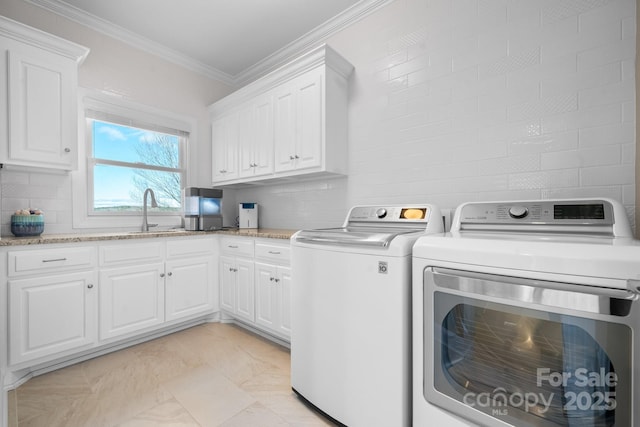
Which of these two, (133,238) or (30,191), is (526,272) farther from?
(30,191)

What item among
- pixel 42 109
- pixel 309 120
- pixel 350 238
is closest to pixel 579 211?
pixel 350 238

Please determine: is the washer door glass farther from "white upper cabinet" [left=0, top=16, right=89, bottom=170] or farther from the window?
the window

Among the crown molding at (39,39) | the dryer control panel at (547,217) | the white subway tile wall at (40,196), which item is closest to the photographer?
the dryer control panel at (547,217)

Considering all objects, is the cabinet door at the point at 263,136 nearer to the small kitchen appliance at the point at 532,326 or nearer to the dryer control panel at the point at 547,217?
the dryer control panel at the point at 547,217

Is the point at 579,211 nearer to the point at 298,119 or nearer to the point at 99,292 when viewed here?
the point at 298,119

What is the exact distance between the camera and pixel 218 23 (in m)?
2.67

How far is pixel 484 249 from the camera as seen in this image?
41.5 inches

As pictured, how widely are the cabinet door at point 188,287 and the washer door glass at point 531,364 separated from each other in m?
2.27

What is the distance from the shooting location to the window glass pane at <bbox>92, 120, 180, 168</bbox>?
2.82 metres

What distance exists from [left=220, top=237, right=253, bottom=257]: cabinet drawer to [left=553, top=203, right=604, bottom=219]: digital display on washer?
6.91 ft

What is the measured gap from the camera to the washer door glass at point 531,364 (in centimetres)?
84

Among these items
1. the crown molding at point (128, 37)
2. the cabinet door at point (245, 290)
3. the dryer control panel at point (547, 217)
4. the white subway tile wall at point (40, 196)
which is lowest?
the cabinet door at point (245, 290)

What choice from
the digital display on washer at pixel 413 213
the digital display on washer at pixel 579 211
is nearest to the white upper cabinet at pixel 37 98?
the digital display on washer at pixel 413 213

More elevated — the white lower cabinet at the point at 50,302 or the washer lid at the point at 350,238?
the washer lid at the point at 350,238
